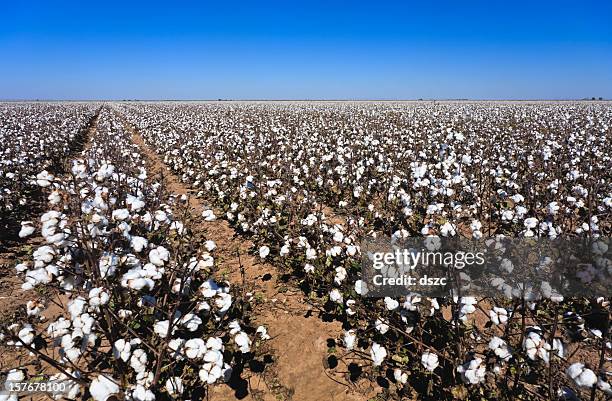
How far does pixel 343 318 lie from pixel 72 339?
9.92 ft

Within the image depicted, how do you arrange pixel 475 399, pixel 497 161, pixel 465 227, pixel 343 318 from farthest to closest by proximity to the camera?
pixel 497 161
pixel 465 227
pixel 343 318
pixel 475 399

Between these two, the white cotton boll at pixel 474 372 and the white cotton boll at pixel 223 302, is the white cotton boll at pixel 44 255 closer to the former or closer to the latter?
the white cotton boll at pixel 223 302

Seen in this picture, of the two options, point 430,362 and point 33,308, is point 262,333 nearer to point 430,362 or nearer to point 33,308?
point 430,362

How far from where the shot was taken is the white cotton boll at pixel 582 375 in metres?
2.20

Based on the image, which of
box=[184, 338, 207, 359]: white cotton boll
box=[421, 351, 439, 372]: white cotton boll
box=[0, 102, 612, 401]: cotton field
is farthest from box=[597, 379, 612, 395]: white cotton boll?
box=[184, 338, 207, 359]: white cotton boll

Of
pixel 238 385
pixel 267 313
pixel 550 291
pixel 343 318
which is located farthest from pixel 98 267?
pixel 550 291

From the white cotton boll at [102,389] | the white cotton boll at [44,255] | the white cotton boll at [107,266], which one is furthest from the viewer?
the white cotton boll at [107,266]

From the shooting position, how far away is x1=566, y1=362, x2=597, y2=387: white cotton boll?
2.20 m

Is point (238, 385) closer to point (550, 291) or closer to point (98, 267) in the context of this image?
point (98, 267)

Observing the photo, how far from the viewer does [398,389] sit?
11.5 ft

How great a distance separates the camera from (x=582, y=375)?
225 cm

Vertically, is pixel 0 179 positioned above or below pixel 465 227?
above

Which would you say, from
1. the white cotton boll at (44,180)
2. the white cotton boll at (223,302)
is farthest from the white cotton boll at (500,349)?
the white cotton boll at (44,180)

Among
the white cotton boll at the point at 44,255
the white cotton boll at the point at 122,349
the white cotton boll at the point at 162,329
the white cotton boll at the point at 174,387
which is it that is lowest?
the white cotton boll at the point at 174,387
